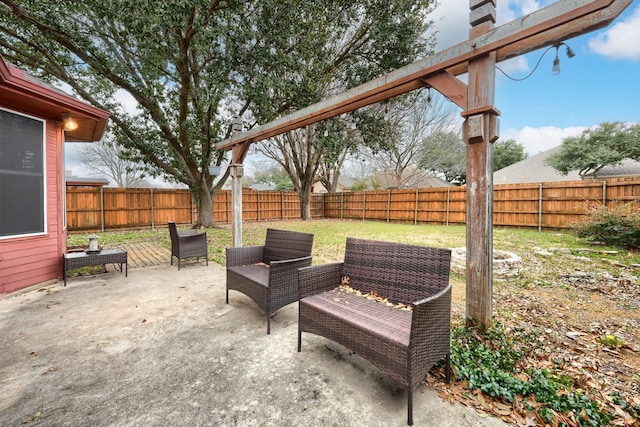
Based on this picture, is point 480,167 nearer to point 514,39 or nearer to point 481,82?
point 481,82

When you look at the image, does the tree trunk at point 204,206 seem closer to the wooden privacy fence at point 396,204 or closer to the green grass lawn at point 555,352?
the wooden privacy fence at point 396,204

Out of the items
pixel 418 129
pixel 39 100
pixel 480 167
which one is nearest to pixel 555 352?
pixel 480 167

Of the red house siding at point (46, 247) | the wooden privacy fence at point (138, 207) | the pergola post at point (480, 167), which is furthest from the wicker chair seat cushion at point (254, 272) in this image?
the wooden privacy fence at point (138, 207)

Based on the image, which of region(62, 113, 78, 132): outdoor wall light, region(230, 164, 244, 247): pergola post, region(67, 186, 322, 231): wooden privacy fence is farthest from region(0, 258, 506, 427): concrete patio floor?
region(67, 186, 322, 231): wooden privacy fence

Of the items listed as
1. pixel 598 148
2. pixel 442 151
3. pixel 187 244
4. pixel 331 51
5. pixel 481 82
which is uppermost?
pixel 331 51

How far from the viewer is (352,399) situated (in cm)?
171

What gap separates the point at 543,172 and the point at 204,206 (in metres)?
21.9

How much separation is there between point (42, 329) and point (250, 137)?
3.82m

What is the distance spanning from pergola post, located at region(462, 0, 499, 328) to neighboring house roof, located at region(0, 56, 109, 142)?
4.36 m

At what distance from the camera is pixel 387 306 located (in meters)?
2.17

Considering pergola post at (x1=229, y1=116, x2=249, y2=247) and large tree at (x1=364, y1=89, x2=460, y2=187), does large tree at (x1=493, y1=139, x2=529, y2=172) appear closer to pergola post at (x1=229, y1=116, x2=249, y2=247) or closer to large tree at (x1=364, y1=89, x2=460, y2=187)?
large tree at (x1=364, y1=89, x2=460, y2=187)

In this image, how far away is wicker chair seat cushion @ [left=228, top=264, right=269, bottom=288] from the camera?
9.31 ft

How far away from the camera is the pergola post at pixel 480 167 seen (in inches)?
86.0

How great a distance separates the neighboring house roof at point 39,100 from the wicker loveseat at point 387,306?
3800 millimetres
